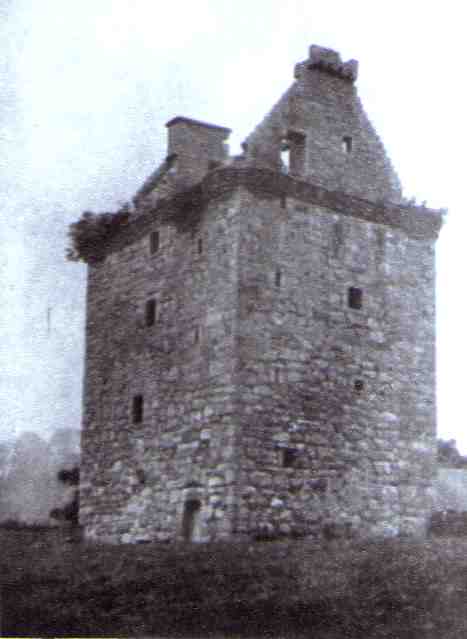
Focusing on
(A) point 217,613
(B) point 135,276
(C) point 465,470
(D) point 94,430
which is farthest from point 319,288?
(C) point 465,470

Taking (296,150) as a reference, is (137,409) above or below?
below

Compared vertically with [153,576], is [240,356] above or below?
above

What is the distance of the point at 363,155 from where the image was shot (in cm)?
3194

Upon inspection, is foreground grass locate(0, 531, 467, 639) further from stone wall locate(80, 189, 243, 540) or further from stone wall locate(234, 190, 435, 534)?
stone wall locate(80, 189, 243, 540)

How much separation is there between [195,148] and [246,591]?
1434 centimetres

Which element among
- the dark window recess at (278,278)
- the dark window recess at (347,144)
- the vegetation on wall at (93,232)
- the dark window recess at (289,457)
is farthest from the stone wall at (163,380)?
the dark window recess at (347,144)

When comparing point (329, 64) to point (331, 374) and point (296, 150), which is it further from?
point (331, 374)

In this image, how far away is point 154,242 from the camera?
107 feet

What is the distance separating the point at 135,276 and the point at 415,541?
1053cm

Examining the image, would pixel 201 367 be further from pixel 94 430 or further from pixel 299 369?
pixel 94 430

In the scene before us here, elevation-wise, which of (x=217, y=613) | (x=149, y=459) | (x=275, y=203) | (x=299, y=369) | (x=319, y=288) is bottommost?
(x=217, y=613)

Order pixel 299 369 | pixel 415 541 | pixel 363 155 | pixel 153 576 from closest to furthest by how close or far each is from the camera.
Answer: pixel 153 576
pixel 415 541
pixel 299 369
pixel 363 155

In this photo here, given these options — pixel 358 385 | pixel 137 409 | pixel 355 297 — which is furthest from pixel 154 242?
pixel 358 385

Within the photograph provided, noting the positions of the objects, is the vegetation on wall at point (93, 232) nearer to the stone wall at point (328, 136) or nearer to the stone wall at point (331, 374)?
the stone wall at point (328, 136)
